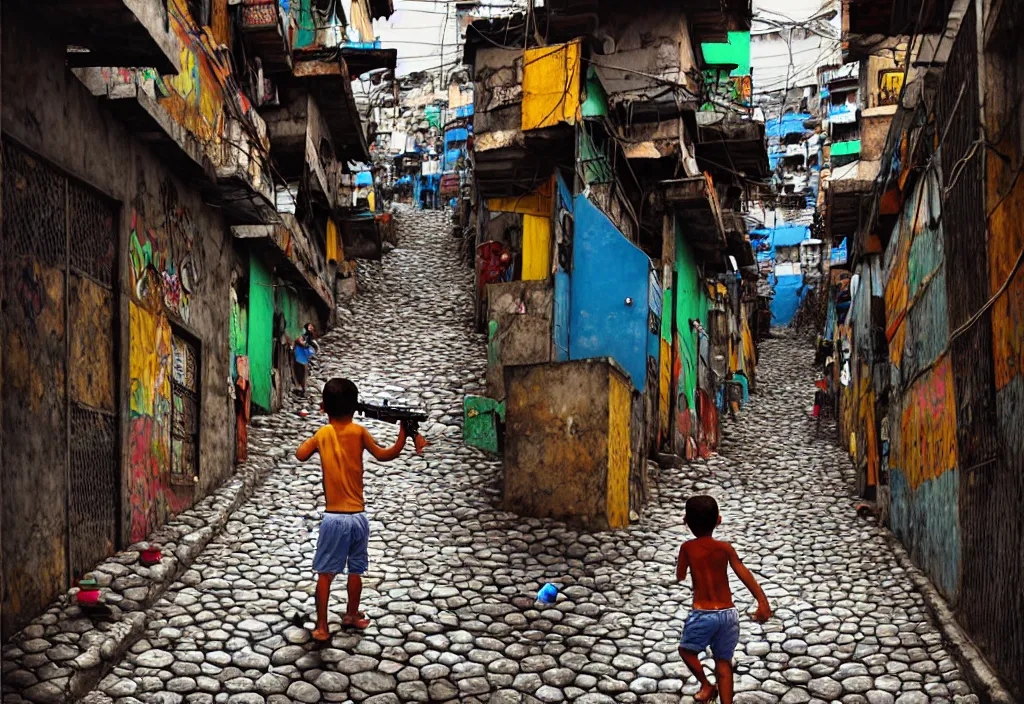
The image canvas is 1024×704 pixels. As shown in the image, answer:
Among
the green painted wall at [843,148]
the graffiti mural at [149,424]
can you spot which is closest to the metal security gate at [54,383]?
the graffiti mural at [149,424]

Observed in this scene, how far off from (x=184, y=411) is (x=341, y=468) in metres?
4.47

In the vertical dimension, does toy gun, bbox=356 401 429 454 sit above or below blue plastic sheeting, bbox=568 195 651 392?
below

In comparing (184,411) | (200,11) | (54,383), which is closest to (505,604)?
(54,383)

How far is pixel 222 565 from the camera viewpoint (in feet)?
29.7

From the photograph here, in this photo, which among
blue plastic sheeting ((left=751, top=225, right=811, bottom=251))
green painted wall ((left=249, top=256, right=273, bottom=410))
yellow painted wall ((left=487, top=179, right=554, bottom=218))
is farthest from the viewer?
blue plastic sheeting ((left=751, top=225, right=811, bottom=251))

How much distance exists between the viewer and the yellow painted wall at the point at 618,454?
450 inches

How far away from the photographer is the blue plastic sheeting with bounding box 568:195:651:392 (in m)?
16.2

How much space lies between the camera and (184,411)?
34.9ft

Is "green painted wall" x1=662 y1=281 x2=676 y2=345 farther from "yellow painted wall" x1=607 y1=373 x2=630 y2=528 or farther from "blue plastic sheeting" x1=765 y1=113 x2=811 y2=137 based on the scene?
"blue plastic sheeting" x1=765 y1=113 x2=811 y2=137

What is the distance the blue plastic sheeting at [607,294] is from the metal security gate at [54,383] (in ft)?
30.5

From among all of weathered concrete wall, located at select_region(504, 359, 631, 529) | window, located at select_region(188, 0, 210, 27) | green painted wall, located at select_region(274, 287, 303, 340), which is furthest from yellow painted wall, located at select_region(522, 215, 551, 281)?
window, located at select_region(188, 0, 210, 27)

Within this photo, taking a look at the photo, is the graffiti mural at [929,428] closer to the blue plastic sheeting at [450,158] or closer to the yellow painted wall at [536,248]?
the yellow painted wall at [536,248]

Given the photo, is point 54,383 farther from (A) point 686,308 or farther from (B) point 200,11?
(A) point 686,308

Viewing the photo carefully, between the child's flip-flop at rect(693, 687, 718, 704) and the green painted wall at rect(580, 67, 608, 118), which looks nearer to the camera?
the child's flip-flop at rect(693, 687, 718, 704)
